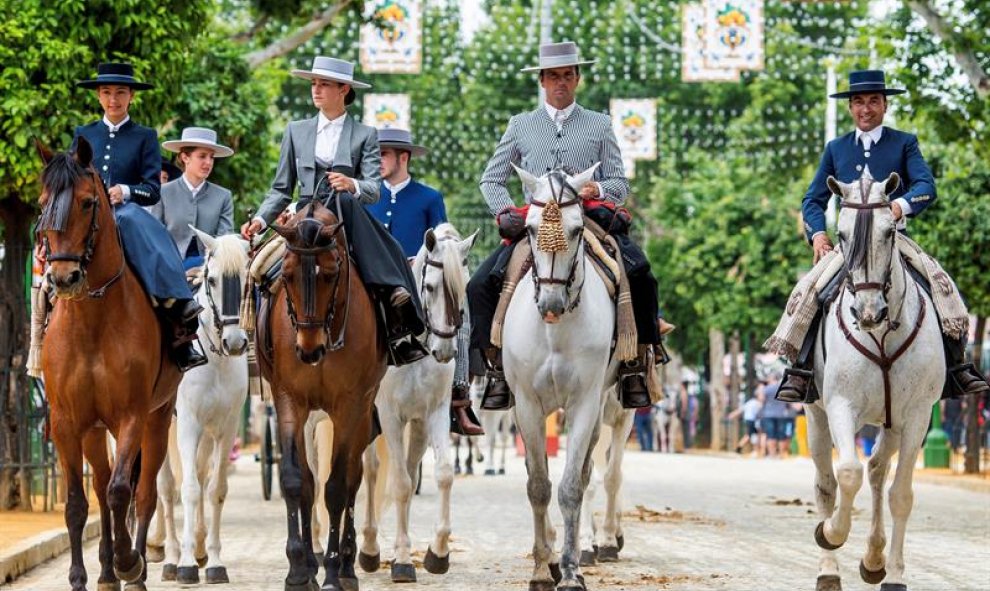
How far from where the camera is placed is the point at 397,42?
1454 inches

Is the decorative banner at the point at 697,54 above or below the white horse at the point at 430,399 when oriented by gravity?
above

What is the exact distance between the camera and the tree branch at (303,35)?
86.1 ft

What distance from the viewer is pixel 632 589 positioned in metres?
13.5

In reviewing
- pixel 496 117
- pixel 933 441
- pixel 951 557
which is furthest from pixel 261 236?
pixel 496 117

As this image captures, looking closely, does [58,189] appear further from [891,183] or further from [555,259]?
[891,183]

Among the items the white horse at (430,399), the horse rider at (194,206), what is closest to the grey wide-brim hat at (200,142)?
the horse rider at (194,206)

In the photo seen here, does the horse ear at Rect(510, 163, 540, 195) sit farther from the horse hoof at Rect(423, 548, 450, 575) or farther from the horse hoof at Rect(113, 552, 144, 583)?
the horse hoof at Rect(113, 552, 144, 583)

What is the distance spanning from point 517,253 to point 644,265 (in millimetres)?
980

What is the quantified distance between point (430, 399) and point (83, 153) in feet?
15.2

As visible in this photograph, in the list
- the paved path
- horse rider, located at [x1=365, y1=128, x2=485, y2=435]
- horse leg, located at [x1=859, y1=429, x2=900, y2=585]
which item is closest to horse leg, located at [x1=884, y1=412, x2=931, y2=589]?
horse leg, located at [x1=859, y1=429, x2=900, y2=585]

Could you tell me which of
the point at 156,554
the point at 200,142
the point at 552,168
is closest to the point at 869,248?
the point at 552,168

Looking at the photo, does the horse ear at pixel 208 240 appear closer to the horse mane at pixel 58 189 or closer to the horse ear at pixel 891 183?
the horse mane at pixel 58 189

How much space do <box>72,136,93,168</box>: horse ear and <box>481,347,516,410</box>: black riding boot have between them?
3.54 metres

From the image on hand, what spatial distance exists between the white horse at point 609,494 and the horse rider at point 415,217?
1195 mm
